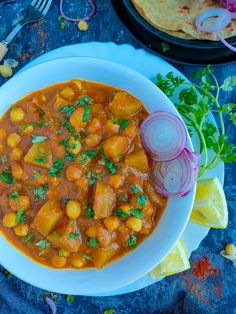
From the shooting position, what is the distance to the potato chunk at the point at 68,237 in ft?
11.4

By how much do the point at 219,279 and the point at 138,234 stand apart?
125 centimetres

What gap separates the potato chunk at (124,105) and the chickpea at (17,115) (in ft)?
2.32

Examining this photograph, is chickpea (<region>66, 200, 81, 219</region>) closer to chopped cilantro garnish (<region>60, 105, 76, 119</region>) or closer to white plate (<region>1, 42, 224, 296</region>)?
chopped cilantro garnish (<region>60, 105, 76, 119</region>)

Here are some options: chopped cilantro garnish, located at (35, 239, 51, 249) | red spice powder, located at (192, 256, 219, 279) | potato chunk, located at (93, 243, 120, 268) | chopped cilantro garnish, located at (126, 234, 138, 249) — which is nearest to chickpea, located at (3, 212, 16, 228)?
chopped cilantro garnish, located at (35, 239, 51, 249)

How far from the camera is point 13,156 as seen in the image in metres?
3.56

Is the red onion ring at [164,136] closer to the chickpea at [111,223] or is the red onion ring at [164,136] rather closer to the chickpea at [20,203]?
the chickpea at [111,223]

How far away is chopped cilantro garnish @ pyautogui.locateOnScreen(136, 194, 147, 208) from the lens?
3.50 metres

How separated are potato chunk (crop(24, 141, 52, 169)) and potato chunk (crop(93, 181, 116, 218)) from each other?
0.44 m

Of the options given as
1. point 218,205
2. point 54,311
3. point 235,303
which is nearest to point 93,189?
point 218,205

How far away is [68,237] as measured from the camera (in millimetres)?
3492

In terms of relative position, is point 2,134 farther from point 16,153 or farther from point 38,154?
point 38,154

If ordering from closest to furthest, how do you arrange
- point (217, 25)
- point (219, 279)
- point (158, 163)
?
point (158, 163), point (217, 25), point (219, 279)

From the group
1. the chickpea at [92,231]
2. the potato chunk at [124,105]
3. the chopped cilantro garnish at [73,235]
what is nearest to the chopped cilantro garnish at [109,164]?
the potato chunk at [124,105]

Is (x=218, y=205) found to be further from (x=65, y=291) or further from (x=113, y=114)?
(x=65, y=291)
